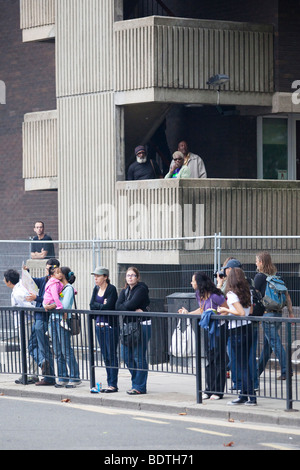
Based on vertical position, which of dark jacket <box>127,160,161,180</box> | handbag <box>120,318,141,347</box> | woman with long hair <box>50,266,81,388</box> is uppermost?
dark jacket <box>127,160,161,180</box>

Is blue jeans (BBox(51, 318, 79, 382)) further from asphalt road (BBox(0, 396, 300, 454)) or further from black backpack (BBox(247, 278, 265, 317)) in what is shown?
black backpack (BBox(247, 278, 265, 317))

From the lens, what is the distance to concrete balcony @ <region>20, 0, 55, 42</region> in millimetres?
19984

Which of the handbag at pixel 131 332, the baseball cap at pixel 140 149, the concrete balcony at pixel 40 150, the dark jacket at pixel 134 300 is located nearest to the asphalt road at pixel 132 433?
the handbag at pixel 131 332

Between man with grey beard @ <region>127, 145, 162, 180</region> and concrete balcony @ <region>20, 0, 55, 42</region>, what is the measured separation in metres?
3.23

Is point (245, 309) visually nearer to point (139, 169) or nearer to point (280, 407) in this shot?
point (280, 407)

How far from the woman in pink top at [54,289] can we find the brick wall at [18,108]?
1055 centimetres

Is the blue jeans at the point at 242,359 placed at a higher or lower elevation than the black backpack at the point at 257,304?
lower

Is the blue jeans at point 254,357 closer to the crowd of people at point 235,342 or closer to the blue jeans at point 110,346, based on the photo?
the crowd of people at point 235,342

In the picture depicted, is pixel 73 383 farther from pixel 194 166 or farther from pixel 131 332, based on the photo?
pixel 194 166

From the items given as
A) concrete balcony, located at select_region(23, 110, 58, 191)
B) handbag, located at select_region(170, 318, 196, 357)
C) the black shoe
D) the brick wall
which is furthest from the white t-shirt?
the brick wall

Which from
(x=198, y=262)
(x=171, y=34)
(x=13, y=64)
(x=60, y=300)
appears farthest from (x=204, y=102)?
(x=13, y=64)

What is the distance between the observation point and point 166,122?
2122 centimetres

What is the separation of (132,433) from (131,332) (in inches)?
109

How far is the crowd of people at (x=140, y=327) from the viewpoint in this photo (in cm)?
1198
